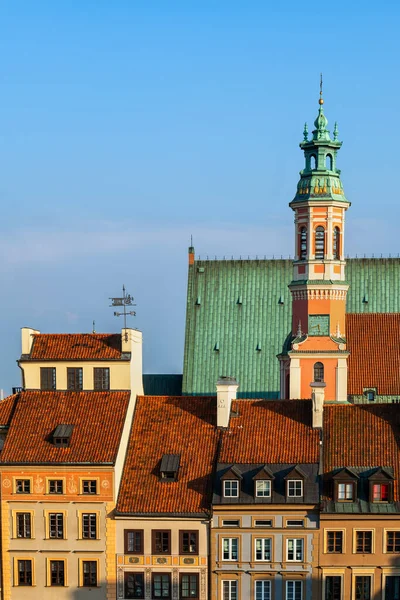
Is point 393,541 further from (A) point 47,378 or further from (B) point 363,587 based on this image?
(A) point 47,378

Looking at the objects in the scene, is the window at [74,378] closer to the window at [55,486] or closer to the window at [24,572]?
the window at [55,486]

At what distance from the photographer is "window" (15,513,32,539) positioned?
98.3 meters

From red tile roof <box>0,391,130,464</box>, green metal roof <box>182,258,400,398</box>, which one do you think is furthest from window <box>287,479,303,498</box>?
green metal roof <box>182,258,400,398</box>

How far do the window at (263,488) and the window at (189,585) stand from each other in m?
7.10

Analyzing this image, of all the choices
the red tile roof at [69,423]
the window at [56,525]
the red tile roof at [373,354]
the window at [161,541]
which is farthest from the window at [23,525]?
the red tile roof at [373,354]

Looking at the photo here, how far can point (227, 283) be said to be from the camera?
154750mm

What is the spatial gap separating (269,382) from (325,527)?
182 feet

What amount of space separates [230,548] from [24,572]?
570 inches

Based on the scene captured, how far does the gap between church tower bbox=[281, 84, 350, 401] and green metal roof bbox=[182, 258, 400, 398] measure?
15549 mm

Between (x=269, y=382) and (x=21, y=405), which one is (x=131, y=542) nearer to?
(x=21, y=405)

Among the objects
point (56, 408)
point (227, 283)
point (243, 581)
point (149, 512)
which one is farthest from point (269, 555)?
point (227, 283)

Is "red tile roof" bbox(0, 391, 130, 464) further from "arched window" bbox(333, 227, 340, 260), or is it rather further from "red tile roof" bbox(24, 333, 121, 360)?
"arched window" bbox(333, 227, 340, 260)

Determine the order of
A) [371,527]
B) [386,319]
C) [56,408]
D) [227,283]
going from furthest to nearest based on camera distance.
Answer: [227,283]
[386,319]
[56,408]
[371,527]

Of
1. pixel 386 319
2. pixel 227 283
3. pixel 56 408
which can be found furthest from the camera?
pixel 227 283
